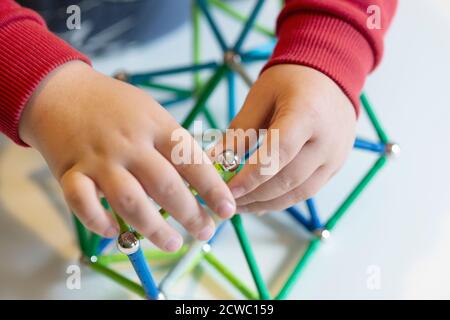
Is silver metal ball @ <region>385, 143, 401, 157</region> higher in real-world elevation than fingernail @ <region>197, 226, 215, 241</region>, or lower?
A: higher

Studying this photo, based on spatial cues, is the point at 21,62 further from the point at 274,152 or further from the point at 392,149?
the point at 392,149

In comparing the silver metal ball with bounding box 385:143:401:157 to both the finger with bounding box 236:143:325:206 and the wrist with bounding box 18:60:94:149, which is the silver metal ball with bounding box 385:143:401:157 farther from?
the wrist with bounding box 18:60:94:149

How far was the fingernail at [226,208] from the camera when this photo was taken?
282 millimetres

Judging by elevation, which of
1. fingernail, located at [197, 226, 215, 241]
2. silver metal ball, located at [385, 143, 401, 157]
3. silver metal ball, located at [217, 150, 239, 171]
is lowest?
fingernail, located at [197, 226, 215, 241]

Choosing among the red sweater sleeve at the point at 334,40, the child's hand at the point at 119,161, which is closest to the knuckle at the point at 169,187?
the child's hand at the point at 119,161

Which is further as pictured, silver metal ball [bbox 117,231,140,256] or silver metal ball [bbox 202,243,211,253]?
silver metal ball [bbox 202,243,211,253]

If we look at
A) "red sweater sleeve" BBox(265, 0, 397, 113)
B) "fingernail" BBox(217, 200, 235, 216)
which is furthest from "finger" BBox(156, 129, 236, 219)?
"red sweater sleeve" BBox(265, 0, 397, 113)

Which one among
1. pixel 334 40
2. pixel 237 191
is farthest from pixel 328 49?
pixel 237 191

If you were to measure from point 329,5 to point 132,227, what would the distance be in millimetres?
192

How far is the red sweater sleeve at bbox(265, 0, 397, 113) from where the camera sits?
Result: 0.35 meters

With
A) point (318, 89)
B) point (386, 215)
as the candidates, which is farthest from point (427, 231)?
point (318, 89)

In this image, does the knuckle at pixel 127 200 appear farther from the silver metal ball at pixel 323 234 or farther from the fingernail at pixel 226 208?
the silver metal ball at pixel 323 234

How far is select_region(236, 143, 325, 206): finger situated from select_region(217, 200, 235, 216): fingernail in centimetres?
5
